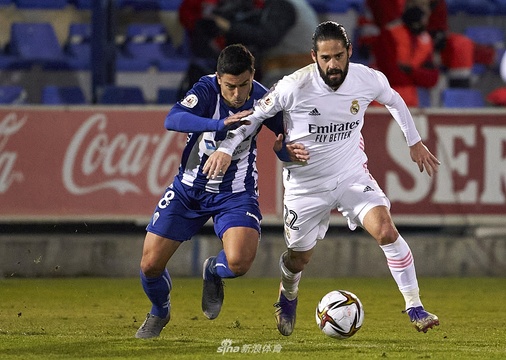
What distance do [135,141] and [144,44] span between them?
3.29 metres

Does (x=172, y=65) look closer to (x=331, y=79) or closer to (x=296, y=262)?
(x=296, y=262)

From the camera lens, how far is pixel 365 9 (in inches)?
629

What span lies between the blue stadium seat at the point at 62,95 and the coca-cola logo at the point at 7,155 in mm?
1614

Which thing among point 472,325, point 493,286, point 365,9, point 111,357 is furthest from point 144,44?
point 111,357

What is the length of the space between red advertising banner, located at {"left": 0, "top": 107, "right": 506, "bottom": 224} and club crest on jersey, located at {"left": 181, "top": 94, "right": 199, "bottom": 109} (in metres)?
4.53

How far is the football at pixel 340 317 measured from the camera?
26.7 ft

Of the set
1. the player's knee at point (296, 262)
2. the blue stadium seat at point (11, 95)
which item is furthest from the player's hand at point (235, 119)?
the blue stadium seat at point (11, 95)

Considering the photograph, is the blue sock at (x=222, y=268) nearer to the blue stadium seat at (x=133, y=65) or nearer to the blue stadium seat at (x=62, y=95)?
the blue stadium seat at (x=62, y=95)

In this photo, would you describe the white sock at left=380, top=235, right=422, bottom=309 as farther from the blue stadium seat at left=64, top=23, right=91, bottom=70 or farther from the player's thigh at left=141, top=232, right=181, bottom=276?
the blue stadium seat at left=64, top=23, right=91, bottom=70

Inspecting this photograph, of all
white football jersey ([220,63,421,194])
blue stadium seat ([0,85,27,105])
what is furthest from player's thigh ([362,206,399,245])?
blue stadium seat ([0,85,27,105])

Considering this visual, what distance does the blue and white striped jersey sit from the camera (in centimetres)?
820

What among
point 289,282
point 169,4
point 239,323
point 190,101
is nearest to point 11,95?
point 169,4

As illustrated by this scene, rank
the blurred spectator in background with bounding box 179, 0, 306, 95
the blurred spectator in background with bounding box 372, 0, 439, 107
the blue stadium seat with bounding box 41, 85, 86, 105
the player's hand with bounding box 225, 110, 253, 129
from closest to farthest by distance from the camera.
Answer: the player's hand with bounding box 225, 110, 253, 129, the blurred spectator in background with bounding box 179, 0, 306, 95, the blurred spectator in background with bounding box 372, 0, 439, 107, the blue stadium seat with bounding box 41, 85, 86, 105

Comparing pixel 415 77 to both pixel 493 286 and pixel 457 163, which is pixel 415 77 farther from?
pixel 493 286
